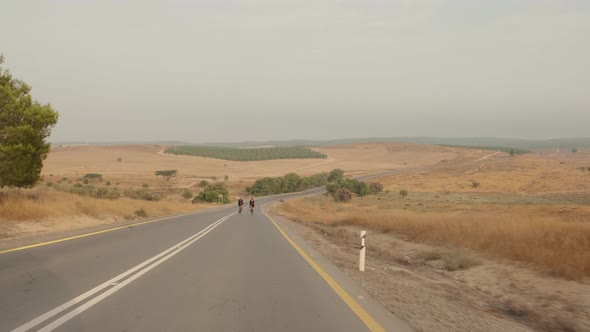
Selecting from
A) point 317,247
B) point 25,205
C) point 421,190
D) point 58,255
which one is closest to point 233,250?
point 317,247

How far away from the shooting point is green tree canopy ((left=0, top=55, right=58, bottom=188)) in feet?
67.6

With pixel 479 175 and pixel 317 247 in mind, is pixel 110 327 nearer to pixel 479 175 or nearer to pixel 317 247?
pixel 317 247

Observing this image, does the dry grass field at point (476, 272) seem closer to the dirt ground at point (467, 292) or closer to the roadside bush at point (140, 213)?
the dirt ground at point (467, 292)

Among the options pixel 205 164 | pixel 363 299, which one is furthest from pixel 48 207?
pixel 205 164

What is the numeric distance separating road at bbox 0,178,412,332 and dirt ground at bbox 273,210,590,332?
94 cm

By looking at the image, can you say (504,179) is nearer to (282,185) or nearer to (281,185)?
(282,185)

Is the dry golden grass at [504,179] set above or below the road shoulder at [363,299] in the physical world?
below

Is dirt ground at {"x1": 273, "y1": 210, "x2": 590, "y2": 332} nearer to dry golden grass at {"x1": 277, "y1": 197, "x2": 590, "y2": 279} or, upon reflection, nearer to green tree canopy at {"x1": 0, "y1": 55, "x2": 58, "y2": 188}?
dry golden grass at {"x1": 277, "y1": 197, "x2": 590, "y2": 279}

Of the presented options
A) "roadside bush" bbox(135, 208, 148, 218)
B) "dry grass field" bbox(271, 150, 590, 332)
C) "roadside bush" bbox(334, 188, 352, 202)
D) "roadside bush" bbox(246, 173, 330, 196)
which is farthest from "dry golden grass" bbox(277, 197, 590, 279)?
"roadside bush" bbox(246, 173, 330, 196)

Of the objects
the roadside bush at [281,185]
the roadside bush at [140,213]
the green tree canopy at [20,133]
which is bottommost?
the roadside bush at [281,185]

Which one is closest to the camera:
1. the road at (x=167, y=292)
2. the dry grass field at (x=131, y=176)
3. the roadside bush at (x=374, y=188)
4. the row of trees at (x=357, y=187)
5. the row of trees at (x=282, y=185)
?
the road at (x=167, y=292)

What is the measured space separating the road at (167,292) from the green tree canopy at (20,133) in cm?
982

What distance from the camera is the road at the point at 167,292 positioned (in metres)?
5.83

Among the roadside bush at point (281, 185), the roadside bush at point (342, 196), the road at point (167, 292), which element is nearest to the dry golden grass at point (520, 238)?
the road at point (167, 292)
